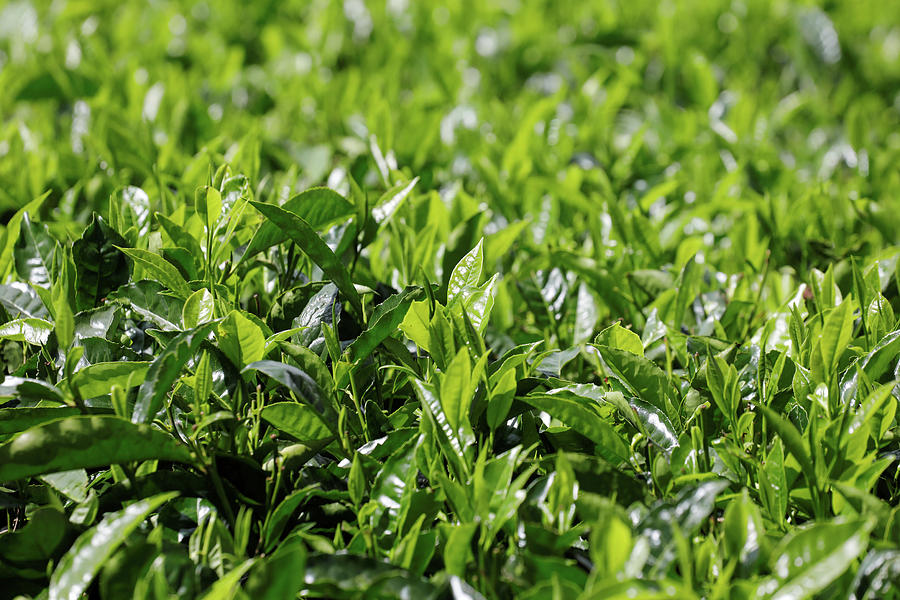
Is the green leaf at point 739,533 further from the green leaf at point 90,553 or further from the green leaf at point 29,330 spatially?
the green leaf at point 29,330

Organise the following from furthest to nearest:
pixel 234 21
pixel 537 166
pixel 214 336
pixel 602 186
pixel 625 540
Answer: pixel 234 21, pixel 537 166, pixel 602 186, pixel 214 336, pixel 625 540

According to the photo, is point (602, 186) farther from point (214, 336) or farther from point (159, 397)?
point (159, 397)

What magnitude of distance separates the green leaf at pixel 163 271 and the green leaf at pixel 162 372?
1.24 ft

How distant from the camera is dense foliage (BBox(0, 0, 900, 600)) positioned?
1.42m

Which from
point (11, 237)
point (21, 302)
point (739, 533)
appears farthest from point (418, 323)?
point (11, 237)

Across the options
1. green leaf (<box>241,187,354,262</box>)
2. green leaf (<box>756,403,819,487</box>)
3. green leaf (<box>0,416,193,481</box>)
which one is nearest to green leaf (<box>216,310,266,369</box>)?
green leaf (<box>0,416,193,481</box>)

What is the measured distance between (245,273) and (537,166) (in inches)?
49.9

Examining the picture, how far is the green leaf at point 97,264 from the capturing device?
202 cm

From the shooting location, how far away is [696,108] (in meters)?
3.91

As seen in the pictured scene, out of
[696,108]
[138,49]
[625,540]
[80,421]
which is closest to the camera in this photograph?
[625,540]

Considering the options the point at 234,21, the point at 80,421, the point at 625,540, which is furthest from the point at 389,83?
the point at 625,540

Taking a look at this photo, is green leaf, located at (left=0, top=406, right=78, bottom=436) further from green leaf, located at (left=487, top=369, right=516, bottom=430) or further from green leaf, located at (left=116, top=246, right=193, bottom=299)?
green leaf, located at (left=487, top=369, right=516, bottom=430)

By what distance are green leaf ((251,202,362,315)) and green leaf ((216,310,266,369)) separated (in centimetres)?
24

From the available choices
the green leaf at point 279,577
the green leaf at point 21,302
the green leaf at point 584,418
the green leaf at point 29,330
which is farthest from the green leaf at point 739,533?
the green leaf at point 21,302
